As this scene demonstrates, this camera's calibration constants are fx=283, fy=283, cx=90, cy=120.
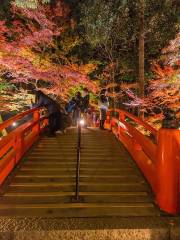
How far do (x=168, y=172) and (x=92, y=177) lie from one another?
73.4 inches

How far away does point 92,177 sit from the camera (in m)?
5.70

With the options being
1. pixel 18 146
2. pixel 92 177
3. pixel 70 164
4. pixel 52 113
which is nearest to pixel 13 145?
pixel 18 146

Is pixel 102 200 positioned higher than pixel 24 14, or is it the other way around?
pixel 24 14

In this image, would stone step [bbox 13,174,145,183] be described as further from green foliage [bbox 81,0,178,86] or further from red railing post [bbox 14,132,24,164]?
green foliage [bbox 81,0,178,86]

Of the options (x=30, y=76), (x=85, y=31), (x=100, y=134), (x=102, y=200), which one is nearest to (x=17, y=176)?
(x=102, y=200)

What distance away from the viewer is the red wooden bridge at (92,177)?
429 cm

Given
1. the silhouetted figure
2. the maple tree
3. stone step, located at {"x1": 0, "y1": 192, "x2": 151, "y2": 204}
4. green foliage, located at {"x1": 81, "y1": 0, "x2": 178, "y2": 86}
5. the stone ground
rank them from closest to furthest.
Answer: the stone ground → the silhouetted figure → stone step, located at {"x1": 0, "y1": 192, "x2": 151, "y2": 204} → green foliage, located at {"x1": 81, "y1": 0, "x2": 178, "y2": 86} → the maple tree

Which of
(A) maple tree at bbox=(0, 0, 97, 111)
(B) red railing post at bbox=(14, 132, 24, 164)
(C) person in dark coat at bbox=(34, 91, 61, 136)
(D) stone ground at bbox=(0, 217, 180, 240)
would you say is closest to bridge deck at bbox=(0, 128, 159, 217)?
(B) red railing post at bbox=(14, 132, 24, 164)

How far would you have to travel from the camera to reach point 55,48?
64.4 feet

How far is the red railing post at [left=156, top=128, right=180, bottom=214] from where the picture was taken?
4.24m

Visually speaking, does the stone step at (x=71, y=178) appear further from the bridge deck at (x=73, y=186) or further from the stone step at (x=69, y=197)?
the stone step at (x=69, y=197)

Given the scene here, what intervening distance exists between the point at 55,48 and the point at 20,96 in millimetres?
4253

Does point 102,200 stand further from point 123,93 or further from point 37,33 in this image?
point 123,93

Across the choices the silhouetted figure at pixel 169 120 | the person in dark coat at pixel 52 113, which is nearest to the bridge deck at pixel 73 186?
the silhouetted figure at pixel 169 120
